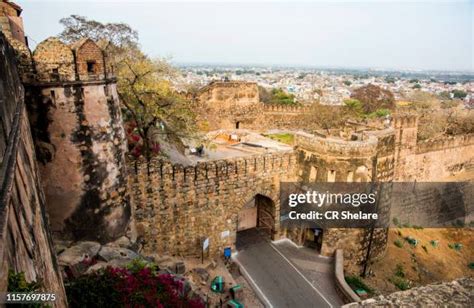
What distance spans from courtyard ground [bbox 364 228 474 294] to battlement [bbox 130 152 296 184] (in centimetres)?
612

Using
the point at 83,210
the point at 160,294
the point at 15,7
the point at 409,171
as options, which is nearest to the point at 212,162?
the point at 83,210

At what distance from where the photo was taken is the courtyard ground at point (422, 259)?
49.6 feet

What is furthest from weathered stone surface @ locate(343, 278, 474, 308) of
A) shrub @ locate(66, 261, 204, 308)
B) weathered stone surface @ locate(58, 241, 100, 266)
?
weathered stone surface @ locate(58, 241, 100, 266)

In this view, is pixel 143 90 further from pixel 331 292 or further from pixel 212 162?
pixel 331 292

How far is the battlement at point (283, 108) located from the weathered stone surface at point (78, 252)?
26641 millimetres

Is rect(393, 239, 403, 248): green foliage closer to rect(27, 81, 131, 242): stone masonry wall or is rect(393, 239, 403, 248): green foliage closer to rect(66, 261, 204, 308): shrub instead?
rect(66, 261, 204, 308): shrub

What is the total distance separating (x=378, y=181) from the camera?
14688 millimetres

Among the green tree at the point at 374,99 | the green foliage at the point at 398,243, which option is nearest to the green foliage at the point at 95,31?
the green foliage at the point at 398,243

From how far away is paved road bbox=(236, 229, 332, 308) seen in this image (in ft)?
40.4

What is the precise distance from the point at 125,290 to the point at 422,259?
16413 millimetres

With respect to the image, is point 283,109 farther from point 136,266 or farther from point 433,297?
point 433,297

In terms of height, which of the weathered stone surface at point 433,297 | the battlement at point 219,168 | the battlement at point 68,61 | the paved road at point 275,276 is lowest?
the paved road at point 275,276

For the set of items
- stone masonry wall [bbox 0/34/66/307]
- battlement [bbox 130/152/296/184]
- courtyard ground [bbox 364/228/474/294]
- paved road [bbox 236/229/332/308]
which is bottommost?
courtyard ground [bbox 364/228/474/294]

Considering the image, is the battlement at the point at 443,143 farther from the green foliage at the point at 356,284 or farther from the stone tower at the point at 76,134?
the stone tower at the point at 76,134
